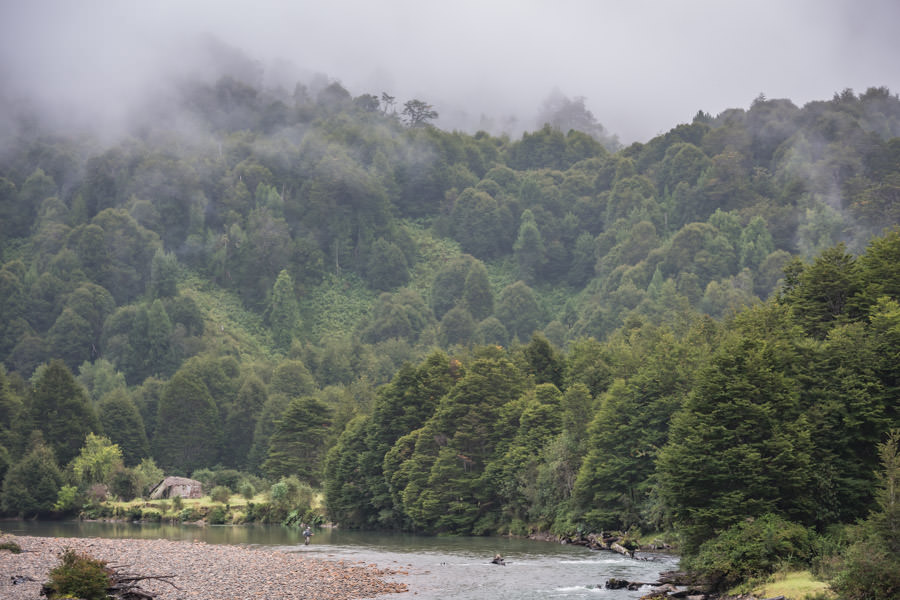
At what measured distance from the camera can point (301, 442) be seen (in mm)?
136250

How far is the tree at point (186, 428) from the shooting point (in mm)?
170125

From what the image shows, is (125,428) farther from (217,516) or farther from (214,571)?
(214,571)

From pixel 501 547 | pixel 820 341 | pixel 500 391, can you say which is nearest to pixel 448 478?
pixel 500 391

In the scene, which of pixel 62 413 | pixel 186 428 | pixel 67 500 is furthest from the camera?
pixel 186 428

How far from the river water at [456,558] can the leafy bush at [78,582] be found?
15.6m

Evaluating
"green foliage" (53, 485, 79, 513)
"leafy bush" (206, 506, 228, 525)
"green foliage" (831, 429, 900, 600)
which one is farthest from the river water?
"green foliage" (53, 485, 79, 513)

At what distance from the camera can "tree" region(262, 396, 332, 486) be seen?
135m

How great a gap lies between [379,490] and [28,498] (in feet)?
156

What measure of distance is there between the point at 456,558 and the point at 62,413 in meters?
92.4

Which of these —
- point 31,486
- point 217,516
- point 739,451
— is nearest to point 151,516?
point 217,516

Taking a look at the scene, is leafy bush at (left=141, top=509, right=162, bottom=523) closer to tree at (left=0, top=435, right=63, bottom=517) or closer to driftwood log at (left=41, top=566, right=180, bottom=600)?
tree at (left=0, top=435, right=63, bottom=517)

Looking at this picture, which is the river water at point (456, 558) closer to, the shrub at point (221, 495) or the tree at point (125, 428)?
the shrub at point (221, 495)

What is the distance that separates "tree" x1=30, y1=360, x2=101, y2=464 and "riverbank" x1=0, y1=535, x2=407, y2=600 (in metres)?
65.0

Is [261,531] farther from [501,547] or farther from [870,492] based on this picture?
[870,492]
